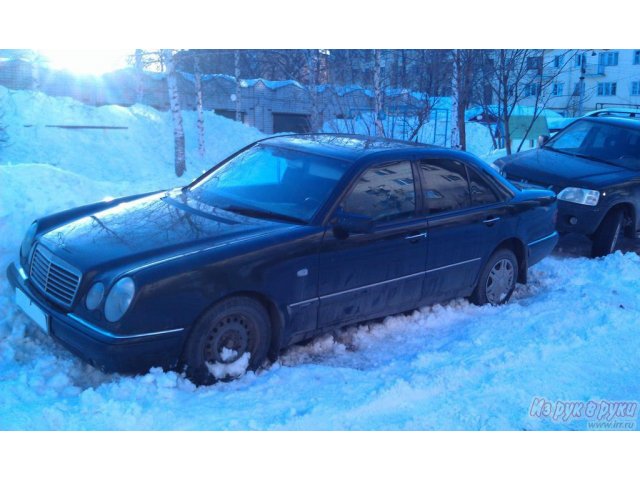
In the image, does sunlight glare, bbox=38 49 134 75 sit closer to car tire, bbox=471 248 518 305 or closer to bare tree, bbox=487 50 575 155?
bare tree, bbox=487 50 575 155

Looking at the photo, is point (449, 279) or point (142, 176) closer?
point (449, 279)

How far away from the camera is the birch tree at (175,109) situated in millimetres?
15720

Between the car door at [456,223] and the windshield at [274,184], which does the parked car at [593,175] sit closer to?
the car door at [456,223]

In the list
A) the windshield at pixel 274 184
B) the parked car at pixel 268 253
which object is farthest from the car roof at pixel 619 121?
the windshield at pixel 274 184

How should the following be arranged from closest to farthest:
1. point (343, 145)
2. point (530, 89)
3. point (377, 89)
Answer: point (343, 145) → point (530, 89) → point (377, 89)

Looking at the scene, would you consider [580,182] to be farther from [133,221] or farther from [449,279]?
[133,221]

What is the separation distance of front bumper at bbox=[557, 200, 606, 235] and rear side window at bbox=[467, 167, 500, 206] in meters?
2.31

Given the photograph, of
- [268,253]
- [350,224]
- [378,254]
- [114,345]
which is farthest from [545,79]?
[114,345]

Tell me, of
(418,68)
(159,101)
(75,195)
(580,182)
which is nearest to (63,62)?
(159,101)

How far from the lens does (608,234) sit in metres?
7.42

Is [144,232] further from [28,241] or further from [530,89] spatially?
[530,89]

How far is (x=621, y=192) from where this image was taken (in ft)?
24.2

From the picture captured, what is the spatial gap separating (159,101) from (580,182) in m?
18.9

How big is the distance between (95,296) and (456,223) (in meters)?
2.89
